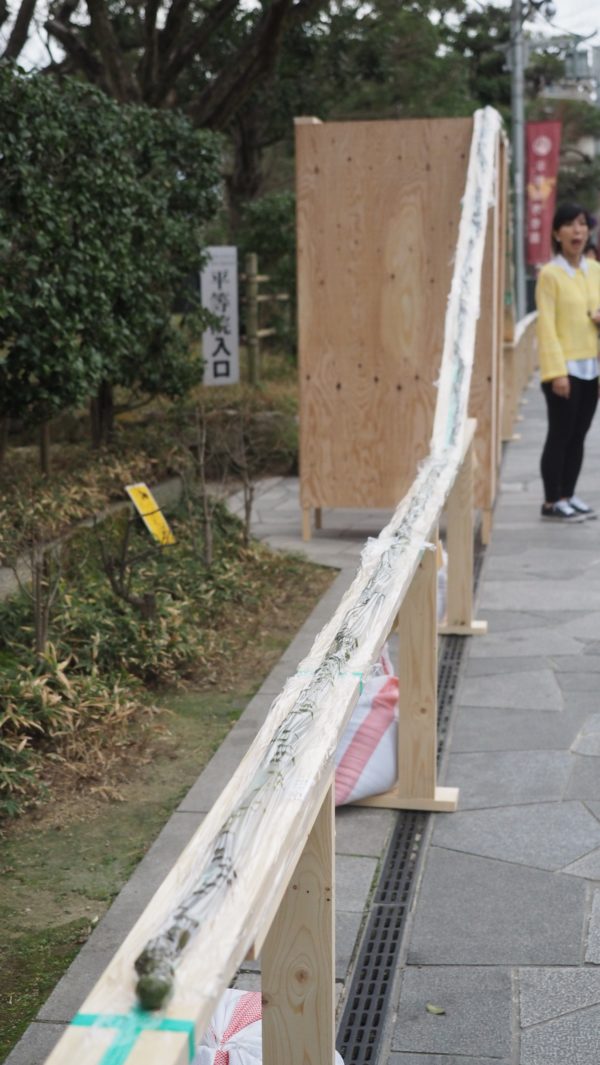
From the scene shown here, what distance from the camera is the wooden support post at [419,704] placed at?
12.6 ft

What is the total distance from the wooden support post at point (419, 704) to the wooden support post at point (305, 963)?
1.67m

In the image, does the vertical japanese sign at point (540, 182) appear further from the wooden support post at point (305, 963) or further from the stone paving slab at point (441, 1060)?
the wooden support post at point (305, 963)

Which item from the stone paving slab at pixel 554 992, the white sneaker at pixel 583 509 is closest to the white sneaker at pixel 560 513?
the white sneaker at pixel 583 509

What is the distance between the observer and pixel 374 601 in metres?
2.75

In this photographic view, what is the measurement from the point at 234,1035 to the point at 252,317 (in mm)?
12779

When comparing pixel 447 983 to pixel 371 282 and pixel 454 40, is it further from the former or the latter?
pixel 454 40

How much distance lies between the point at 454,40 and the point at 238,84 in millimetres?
16569

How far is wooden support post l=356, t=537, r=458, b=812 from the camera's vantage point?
3832 millimetres

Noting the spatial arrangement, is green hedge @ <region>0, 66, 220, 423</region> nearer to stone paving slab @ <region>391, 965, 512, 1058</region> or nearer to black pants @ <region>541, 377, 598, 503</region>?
black pants @ <region>541, 377, 598, 503</region>

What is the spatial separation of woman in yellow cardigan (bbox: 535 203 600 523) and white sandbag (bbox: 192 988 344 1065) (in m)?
5.83

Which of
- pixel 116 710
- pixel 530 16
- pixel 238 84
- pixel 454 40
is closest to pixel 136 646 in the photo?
pixel 116 710

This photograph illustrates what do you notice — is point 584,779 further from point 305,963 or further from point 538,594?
point 538,594

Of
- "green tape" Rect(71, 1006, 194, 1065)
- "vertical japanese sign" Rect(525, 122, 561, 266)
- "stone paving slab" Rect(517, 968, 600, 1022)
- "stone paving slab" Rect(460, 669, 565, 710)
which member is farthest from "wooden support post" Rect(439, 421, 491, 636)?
"vertical japanese sign" Rect(525, 122, 561, 266)

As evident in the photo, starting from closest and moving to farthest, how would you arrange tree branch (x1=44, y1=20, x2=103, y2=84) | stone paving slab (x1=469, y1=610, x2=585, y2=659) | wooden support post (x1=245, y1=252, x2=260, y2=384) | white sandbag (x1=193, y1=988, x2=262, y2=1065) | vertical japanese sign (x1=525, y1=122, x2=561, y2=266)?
white sandbag (x1=193, y1=988, x2=262, y2=1065) < stone paving slab (x1=469, y1=610, x2=585, y2=659) < tree branch (x1=44, y1=20, x2=103, y2=84) < wooden support post (x1=245, y1=252, x2=260, y2=384) < vertical japanese sign (x1=525, y1=122, x2=561, y2=266)
